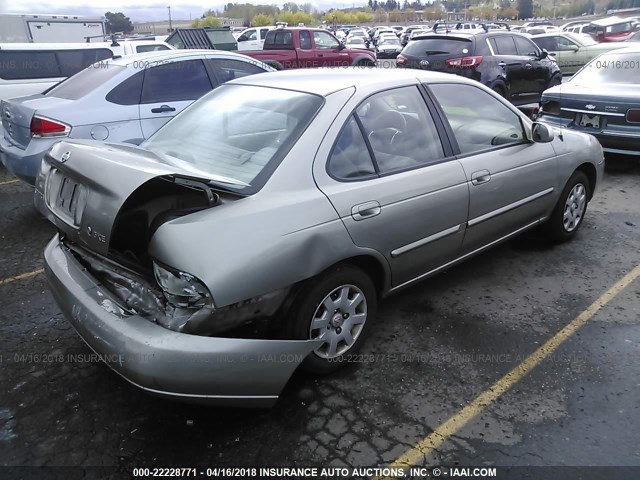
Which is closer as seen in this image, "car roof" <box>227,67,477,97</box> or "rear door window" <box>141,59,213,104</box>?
"car roof" <box>227,67,477,97</box>

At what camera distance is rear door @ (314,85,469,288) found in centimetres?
287

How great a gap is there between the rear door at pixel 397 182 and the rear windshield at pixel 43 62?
6.52 meters

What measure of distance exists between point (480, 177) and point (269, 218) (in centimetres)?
179

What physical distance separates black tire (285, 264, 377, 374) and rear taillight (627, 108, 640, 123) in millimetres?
5178

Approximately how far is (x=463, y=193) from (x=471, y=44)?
8096mm

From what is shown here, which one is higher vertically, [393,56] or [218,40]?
[218,40]

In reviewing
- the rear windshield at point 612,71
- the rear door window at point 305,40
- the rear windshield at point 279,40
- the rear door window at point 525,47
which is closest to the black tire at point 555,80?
the rear door window at point 525,47

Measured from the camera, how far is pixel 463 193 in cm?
347

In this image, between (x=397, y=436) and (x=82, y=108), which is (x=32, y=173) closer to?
(x=82, y=108)

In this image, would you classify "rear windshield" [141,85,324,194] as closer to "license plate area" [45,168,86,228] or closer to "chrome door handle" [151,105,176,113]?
"license plate area" [45,168,86,228]

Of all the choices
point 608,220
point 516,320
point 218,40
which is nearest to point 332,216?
point 516,320

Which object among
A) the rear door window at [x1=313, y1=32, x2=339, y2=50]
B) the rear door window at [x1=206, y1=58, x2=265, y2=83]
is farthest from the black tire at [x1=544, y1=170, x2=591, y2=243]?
the rear door window at [x1=313, y1=32, x2=339, y2=50]

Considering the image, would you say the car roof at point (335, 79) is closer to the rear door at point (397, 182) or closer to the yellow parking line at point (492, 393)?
the rear door at point (397, 182)

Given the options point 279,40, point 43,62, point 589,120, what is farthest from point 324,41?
point 589,120
